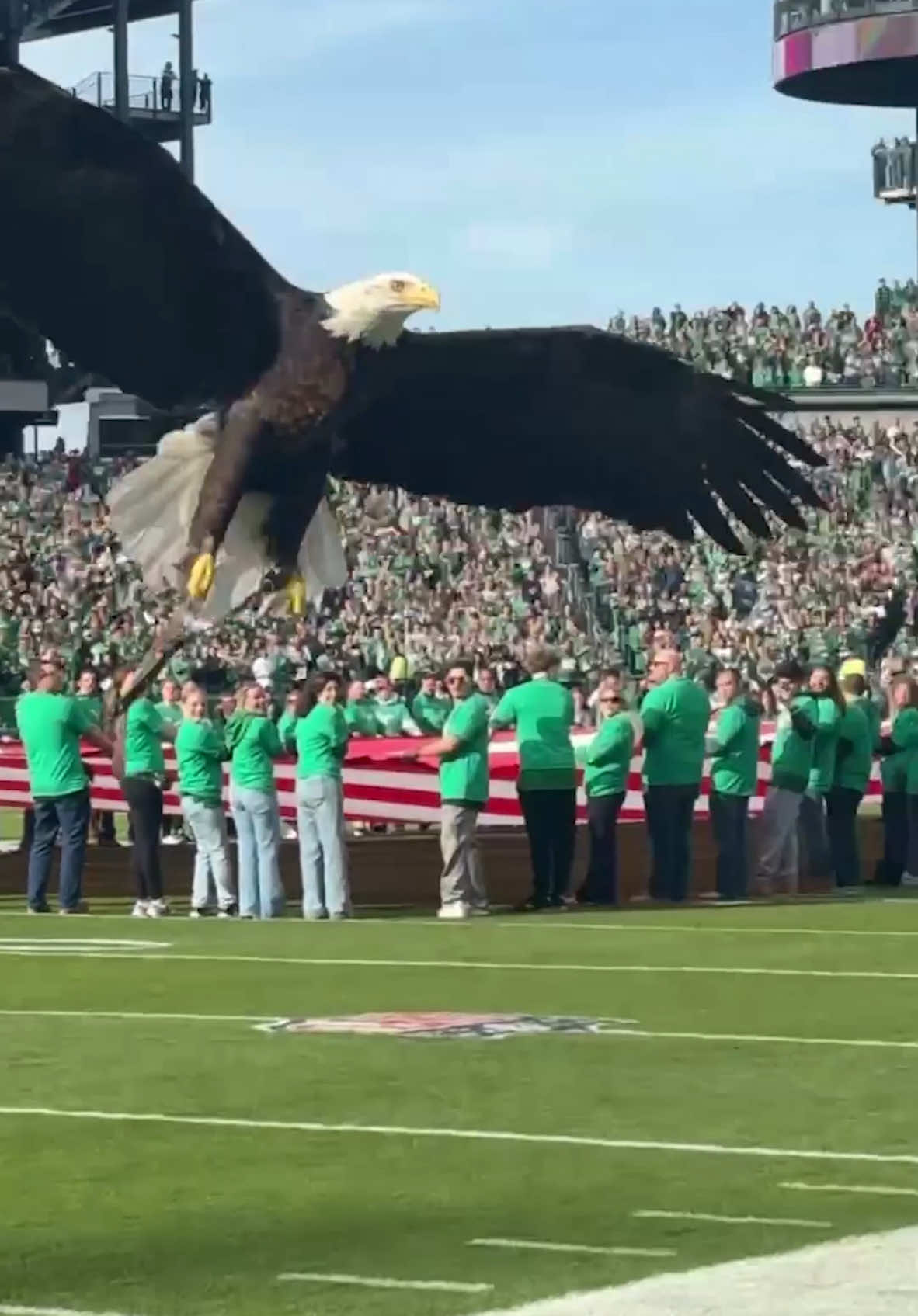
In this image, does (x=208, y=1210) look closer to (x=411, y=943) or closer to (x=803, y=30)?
(x=411, y=943)

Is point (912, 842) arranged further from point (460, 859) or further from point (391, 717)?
point (391, 717)

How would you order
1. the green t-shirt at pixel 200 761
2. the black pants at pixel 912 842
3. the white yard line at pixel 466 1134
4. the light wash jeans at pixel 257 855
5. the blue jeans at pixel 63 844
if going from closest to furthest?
the white yard line at pixel 466 1134 < the blue jeans at pixel 63 844 < the light wash jeans at pixel 257 855 < the green t-shirt at pixel 200 761 < the black pants at pixel 912 842

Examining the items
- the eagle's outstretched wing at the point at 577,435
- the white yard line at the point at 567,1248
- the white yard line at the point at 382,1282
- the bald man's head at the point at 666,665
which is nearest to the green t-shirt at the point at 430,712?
the bald man's head at the point at 666,665

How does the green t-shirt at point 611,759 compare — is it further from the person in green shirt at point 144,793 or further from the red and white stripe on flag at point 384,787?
the person in green shirt at point 144,793

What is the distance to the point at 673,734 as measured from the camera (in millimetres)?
21562

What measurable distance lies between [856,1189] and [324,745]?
12.0 metres

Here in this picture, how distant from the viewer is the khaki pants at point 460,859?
2070cm

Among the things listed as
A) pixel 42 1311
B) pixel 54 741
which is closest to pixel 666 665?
pixel 54 741

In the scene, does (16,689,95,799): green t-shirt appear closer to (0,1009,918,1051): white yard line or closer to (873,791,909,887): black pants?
(873,791,909,887): black pants

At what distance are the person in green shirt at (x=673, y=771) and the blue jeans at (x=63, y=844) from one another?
367 centimetres

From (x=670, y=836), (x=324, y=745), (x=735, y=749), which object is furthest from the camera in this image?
(x=735, y=749)

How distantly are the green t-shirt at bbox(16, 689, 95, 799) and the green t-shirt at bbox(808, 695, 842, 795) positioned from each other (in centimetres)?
523

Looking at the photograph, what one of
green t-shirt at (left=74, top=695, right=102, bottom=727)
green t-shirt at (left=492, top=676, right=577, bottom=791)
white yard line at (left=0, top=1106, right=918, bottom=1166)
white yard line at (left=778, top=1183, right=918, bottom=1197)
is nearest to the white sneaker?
green t-shirt at (left=492, top=676, right=577, bottom=791)

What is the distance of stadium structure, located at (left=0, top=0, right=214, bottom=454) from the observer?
178 ft
